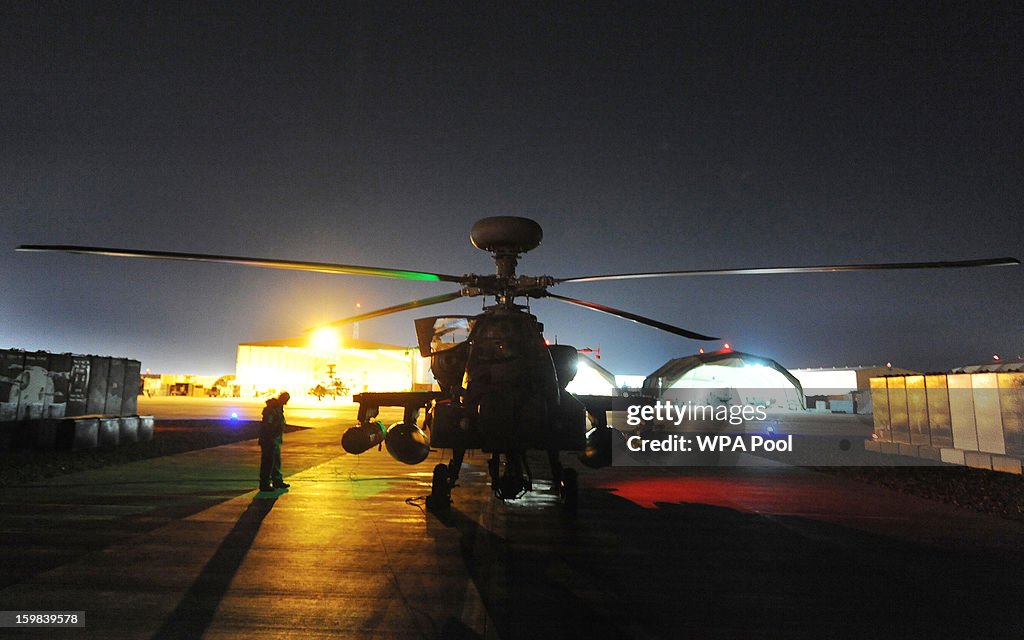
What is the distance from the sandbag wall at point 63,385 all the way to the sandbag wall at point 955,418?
25.3 meters

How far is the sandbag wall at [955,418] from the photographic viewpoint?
11.4 meters

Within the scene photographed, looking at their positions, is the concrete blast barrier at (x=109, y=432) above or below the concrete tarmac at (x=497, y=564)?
above

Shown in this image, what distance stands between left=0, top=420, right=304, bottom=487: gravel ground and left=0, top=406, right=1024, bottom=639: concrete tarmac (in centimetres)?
141

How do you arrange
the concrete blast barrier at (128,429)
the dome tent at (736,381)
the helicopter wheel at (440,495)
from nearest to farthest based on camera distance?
the helicopter wheel at (440,495) → the concrete blast barrier at (128,429) → the dome tent at (736,381)

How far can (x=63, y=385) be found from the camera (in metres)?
14.7

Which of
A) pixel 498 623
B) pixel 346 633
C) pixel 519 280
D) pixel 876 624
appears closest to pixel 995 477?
pixel 876 624

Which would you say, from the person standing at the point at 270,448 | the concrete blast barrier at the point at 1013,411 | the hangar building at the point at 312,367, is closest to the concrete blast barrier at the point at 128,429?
the person standing at the point at 270,448

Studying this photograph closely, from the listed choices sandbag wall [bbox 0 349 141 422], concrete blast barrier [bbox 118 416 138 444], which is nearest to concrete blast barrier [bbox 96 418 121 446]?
concrete blast barrier [bbox 118 416 138 444]

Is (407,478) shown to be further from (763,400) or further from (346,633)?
(763,400)

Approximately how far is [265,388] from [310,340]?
8400 millimetres

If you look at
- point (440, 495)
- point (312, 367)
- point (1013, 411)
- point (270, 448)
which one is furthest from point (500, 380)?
point (312, 367)

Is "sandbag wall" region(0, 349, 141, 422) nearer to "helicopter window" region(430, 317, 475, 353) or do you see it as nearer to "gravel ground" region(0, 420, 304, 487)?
"gravel ground" region(0, 420, 304, 487)

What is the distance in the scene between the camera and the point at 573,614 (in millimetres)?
4191

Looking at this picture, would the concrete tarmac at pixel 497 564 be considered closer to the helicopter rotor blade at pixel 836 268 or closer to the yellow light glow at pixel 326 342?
the helicopter rotor blade at pixel 836 268
